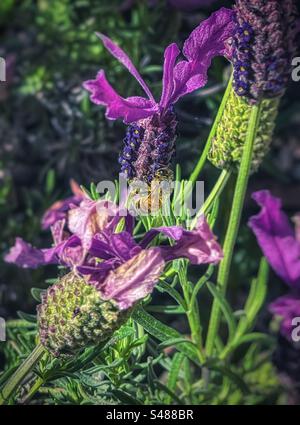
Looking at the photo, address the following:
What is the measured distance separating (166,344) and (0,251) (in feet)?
1.87

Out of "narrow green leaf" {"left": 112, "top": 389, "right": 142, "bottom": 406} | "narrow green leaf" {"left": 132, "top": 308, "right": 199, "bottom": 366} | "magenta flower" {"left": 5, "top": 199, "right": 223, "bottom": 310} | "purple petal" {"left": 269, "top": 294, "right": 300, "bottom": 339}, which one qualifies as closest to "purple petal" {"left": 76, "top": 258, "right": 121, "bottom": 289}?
"magenta flower" {"left": 5, "top": 199, "right": 223, "bottom": 310}

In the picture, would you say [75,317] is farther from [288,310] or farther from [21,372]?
[288,310]

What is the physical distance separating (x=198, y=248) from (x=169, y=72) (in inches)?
7.7

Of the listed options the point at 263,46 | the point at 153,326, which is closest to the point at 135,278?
the point at 153,326

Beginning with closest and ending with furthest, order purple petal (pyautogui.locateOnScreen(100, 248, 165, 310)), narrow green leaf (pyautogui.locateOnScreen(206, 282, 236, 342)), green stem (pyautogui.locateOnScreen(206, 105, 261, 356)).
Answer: purple petal (pyautogui.locateOnScreen(100, 248, 165, 310)) < green stem (pyautogui.locateOnScreen(206, 105, 261, 356)) < narrow green leaf (pyautogui.locateOnScreen(206, 282, 236, 342))

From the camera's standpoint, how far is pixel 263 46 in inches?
29.5

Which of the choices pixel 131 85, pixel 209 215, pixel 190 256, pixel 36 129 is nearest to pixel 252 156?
pixel 209 215

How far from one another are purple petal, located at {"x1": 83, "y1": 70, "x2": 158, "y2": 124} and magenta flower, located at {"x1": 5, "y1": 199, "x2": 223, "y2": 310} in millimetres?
99

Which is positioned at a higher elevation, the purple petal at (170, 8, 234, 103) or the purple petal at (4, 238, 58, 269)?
the purple petal at (170, 8, 234, 103)

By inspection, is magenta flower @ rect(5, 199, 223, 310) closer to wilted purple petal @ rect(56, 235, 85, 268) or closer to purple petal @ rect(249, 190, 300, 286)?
wilted purple petal @ rect(56, 235, 85, 268)

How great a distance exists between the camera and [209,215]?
902 mm

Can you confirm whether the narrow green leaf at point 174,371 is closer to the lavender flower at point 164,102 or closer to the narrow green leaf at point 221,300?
the narrow green leaf at point 221,300

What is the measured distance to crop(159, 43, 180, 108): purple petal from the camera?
0.74 metres

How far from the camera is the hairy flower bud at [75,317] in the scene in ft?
2.40
